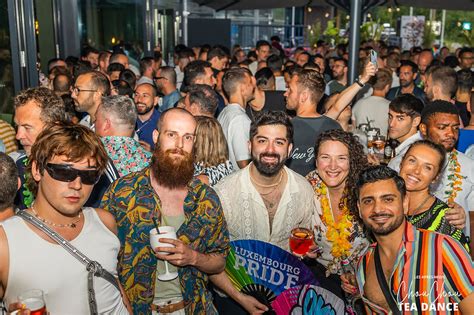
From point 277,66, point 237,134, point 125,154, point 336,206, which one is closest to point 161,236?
point 125,154

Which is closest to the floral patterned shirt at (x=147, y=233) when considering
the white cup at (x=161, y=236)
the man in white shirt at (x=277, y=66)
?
the white cup at (x=161, y=236)

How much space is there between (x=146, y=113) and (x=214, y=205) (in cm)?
294

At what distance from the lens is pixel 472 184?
3.63 meters

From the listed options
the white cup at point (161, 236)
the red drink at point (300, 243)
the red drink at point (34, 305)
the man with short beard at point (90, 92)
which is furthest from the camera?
the man with short beard at point (90, 92)

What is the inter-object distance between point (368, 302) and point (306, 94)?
2.58m

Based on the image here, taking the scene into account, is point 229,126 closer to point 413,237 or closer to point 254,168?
point 254,168

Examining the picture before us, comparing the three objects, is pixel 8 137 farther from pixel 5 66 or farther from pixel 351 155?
pixel 5 66

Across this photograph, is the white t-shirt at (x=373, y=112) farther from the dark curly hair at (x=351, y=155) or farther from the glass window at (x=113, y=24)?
the glass window at (x=113, y=24)

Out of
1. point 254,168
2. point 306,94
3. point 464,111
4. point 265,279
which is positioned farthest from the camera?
point 464,111

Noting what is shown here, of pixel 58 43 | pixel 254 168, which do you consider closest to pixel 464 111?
pixel 254 168

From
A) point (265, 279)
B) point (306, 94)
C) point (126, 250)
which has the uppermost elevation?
point (306, 94)

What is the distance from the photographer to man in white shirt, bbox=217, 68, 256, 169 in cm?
Answer: 468

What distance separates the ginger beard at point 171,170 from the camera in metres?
2.93

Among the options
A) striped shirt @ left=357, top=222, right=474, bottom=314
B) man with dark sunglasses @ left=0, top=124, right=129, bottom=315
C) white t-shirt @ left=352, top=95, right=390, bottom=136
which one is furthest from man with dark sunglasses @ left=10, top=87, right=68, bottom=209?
white t-shirt @ left=352, top=95, right=390, bottom=136
